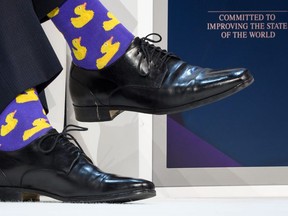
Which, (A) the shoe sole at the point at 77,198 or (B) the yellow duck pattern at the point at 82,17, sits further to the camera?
(B) the yellow duck pattern at the point at 82,17

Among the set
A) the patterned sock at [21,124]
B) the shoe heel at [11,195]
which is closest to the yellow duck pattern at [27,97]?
the patterned sock at [21,124]

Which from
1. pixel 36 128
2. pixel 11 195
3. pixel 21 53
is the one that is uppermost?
pixel 21 53

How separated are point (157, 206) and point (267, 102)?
4.03 feet

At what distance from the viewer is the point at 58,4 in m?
1.13

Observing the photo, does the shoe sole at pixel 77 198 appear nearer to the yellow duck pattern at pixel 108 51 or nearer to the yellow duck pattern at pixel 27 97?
the yellow duck pattern at pixel 27 97

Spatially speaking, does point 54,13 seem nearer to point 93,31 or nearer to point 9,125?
point 93,31

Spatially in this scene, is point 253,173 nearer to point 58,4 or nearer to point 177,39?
point 177,39

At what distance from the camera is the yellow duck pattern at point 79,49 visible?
1157mm

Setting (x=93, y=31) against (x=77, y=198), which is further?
(x=93, y=31)

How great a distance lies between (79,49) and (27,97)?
0.20 metres

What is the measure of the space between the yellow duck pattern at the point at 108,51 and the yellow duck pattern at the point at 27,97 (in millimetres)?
180

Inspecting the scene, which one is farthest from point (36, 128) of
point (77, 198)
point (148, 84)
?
point (148, 84)

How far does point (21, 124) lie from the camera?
38.4 inches

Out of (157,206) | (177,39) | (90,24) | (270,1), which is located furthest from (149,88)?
(270,1)
